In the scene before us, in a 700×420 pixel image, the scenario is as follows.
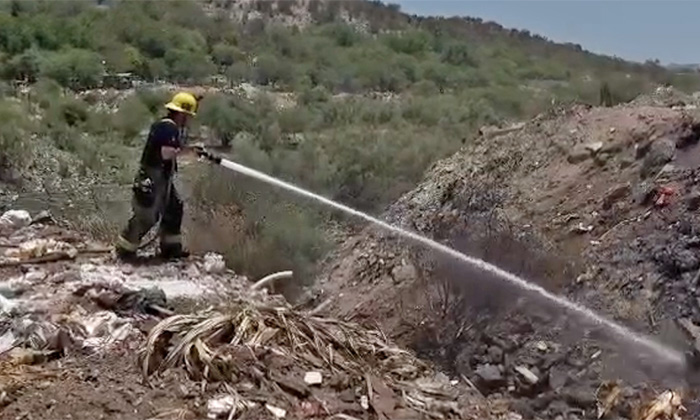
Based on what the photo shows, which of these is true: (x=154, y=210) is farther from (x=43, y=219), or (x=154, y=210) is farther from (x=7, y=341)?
(x=7, y=341)

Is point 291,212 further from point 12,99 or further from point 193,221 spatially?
point 12,99

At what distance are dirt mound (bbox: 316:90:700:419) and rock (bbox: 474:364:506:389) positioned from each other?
0.5 inches

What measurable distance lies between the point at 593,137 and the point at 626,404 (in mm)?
5503

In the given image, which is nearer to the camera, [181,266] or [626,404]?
[626,404]

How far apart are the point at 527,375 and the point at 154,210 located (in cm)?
325

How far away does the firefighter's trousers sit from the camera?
8250 millimetres

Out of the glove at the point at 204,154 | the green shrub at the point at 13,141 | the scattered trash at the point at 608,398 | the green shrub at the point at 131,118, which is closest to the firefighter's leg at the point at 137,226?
the glove at the point at 204,154

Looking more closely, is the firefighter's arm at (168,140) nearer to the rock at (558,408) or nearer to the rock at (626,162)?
the rock at (558,408)

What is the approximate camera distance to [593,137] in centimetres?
1204

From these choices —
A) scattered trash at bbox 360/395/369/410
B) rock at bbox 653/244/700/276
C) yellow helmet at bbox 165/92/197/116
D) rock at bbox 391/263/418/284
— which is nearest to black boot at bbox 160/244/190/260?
yellow helmet at bbox 165/92/197/116

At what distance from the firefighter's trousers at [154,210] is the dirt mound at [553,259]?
2.14 m

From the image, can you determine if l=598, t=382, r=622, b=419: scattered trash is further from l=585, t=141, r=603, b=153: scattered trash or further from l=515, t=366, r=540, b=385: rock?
l=585, t=141, r=603, b=153: scattered trash

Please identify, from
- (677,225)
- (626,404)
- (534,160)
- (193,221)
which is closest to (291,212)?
(193,221)

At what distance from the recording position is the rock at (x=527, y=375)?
26.0ft
